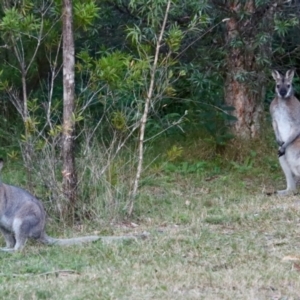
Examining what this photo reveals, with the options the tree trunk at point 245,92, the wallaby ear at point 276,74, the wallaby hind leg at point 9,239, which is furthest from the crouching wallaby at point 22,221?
the tree trunk at point 245,92

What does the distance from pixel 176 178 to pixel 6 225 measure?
422 centimetres

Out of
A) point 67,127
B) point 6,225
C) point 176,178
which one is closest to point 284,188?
point 176,178

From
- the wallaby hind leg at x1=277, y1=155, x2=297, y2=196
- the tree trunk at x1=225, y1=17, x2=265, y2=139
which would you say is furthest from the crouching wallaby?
the tree trunk at x1=225, y1=17, x2=265, y2=139

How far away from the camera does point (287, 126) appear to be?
12703 mm

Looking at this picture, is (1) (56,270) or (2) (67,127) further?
(2) (67,127)

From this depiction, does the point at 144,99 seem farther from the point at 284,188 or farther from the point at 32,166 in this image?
the point at 284,188

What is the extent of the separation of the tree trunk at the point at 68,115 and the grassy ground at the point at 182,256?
1.21 ft

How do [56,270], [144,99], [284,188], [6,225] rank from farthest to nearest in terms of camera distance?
[284,188], [144,99], [6,225], [56,270]

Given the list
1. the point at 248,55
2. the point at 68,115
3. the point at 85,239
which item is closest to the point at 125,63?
the point at 68,115

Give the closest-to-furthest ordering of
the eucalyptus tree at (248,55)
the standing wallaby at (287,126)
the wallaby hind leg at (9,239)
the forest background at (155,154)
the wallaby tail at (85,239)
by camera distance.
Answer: the forest background at (155,154) < the wallaby tail at (85,239) < the wallaby hind leg at (9,239) < the standing wallaby at (287,126) < the eucalyptus tree at (248,55)

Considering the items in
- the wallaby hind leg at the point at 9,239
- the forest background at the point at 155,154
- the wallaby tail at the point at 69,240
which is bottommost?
the wallaby hind leg at the point at 9,239

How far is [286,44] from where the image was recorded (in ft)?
46.1

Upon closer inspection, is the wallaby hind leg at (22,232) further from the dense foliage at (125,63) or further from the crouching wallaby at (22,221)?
the dense foliage at (125,63)

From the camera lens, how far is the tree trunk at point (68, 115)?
10.1 metres
